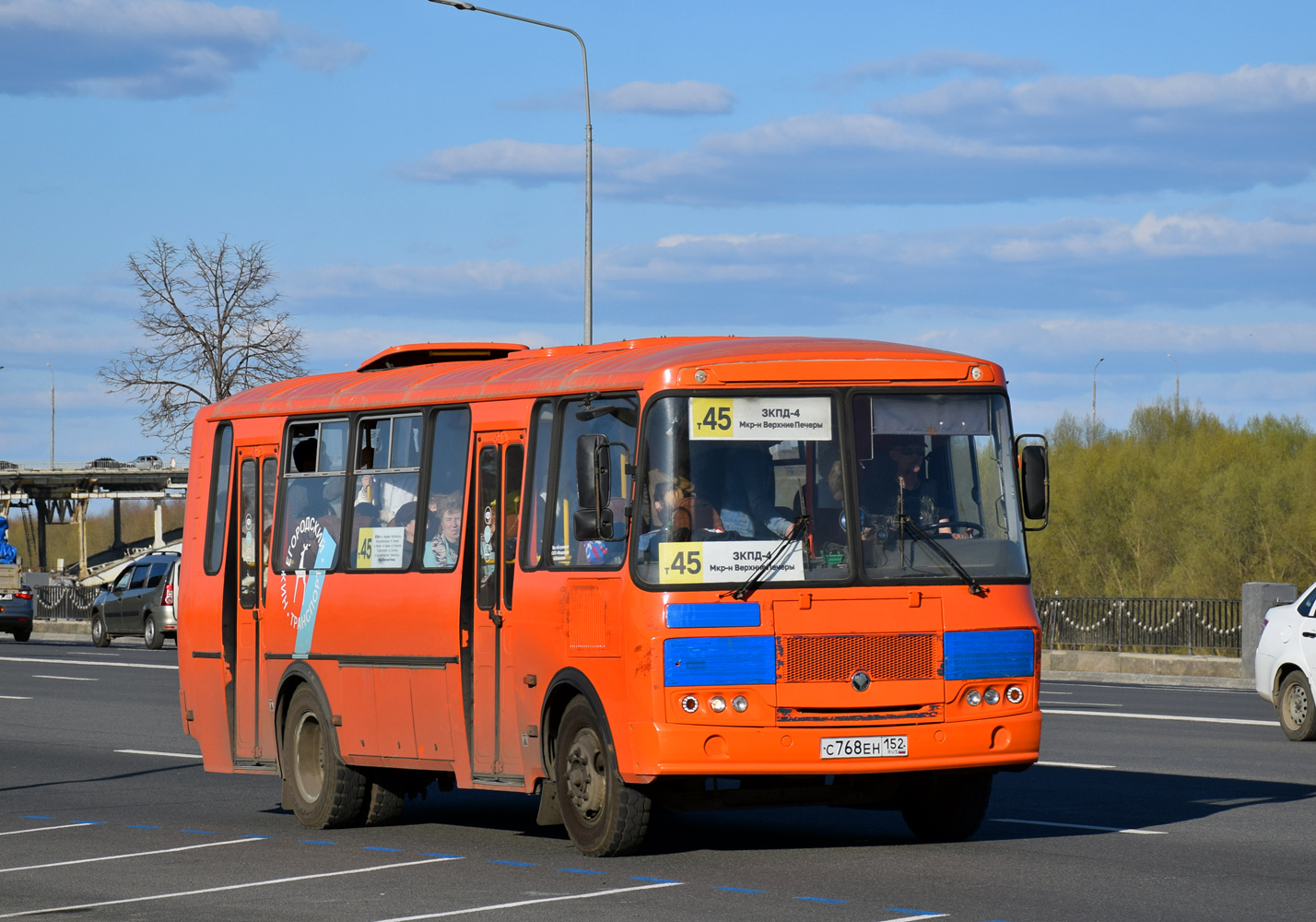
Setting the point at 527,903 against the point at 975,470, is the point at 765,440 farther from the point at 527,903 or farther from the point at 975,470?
A: the point at 527,903

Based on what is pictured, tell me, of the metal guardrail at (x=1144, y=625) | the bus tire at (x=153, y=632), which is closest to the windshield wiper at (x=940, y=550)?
the metal guardrail at (x=1144, y=625)

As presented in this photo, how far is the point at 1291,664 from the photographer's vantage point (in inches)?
762

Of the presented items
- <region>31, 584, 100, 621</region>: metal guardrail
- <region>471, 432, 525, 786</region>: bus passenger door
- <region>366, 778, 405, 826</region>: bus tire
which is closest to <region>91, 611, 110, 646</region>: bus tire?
<region>31, 584, 100, 621</region>: metal guardrail

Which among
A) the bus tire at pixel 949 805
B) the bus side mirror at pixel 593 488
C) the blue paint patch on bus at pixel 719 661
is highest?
the bus side mirror at pixel 593 488

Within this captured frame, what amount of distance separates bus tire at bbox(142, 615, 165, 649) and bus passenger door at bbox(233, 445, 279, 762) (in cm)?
3096

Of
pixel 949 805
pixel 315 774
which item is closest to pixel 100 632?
pixel 315 774

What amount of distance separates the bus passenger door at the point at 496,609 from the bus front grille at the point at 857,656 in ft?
6.23

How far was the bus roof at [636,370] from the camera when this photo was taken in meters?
10.8

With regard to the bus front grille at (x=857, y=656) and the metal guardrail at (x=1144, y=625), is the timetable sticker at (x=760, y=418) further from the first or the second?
the metal guardrail at (x=1144, y=625)

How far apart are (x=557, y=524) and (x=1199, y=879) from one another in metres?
3.90

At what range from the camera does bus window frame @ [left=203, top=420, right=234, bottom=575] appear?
1441 centimetres

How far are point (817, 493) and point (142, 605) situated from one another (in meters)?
36.1

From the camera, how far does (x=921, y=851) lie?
11023mm

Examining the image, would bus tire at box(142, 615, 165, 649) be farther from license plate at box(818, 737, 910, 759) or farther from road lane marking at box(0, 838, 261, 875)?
license plate at box(818, 737, 910, 759)
